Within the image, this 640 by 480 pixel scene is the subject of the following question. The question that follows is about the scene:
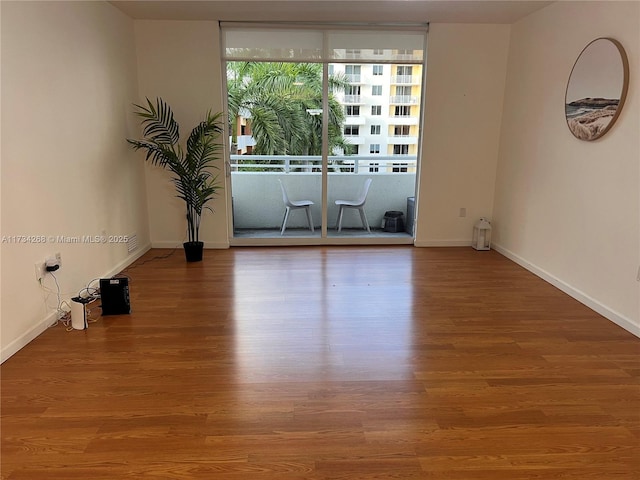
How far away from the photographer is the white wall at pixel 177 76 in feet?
15.1

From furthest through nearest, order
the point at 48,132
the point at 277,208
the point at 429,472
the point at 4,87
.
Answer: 1. the point at 277,208
2. the point at 48,132
3. the point at 4,87
4. the point at 429,472

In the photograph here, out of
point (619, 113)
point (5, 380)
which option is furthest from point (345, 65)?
point (5, 380)

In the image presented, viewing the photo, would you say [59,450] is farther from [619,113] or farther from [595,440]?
[619,113]

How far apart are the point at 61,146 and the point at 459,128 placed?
13.2ft

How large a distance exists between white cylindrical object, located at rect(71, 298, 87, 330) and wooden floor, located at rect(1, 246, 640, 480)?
0.23ft

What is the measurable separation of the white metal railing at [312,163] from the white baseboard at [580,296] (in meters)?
1.71

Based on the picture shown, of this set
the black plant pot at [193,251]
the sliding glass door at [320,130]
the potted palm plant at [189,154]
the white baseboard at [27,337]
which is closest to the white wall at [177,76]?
the potted palm plant at [189,154]

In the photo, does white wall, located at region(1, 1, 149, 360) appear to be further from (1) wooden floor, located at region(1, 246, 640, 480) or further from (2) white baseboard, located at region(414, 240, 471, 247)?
(2) white baseboard, located at region(414, 240, 471, 247)

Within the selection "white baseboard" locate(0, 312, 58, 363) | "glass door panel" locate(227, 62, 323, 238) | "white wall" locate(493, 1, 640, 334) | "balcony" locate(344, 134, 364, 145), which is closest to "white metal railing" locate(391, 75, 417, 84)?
"balcony" locate(344, 134, 364, 145)

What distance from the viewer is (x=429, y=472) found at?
1703 mm

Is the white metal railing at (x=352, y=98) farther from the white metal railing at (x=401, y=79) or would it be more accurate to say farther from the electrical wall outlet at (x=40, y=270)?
the electrical wall outlet at (x=40, y=270)

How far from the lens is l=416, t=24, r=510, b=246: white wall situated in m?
4.77

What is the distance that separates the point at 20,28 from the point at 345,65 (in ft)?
10.5

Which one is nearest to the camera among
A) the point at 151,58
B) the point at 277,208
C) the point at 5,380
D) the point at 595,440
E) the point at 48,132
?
the point at 595,440
